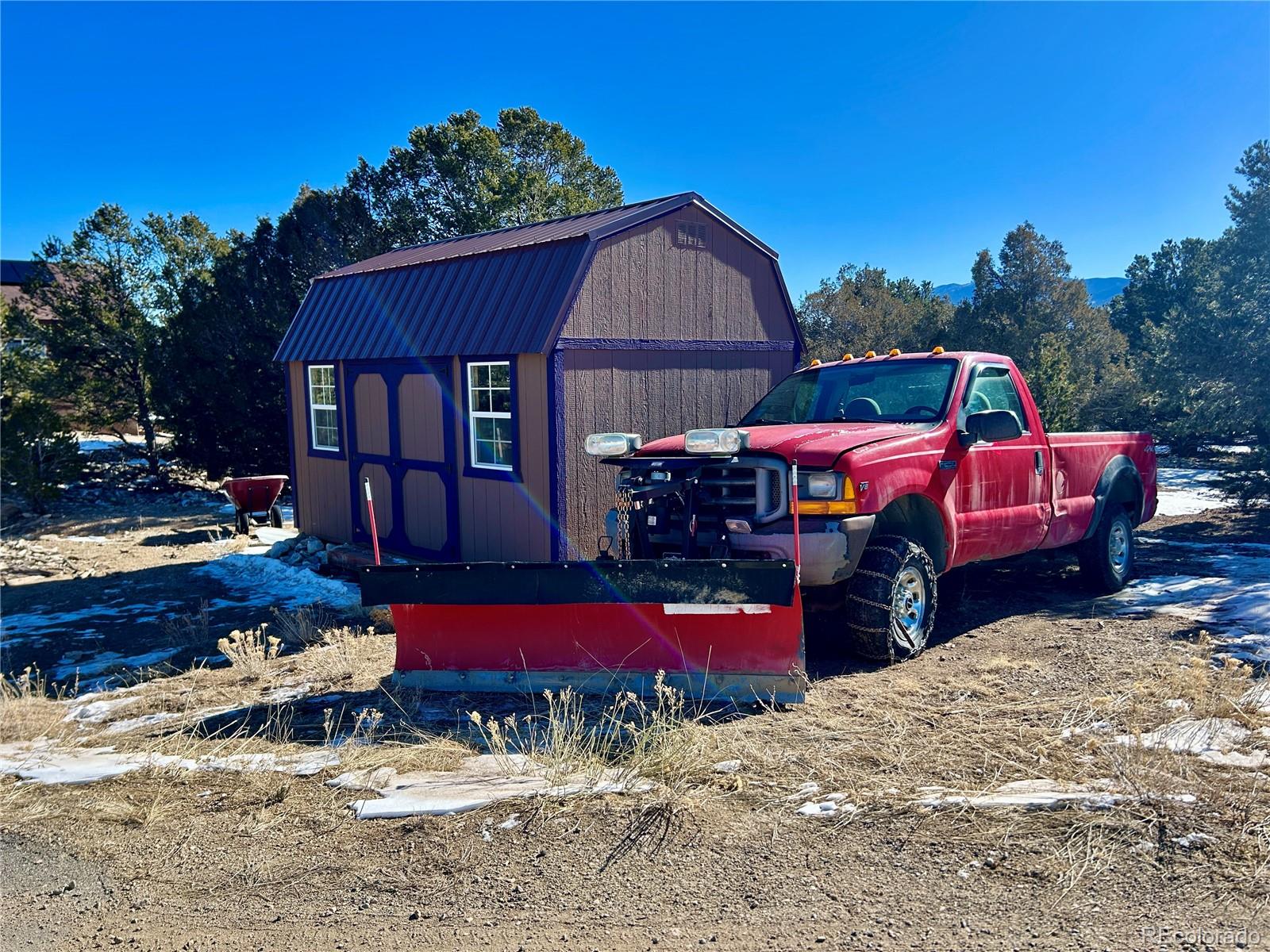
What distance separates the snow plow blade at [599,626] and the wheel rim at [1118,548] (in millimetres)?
4469

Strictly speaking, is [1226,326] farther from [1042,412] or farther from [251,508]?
[251,508]

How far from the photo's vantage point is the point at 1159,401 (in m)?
Answer: 14.5

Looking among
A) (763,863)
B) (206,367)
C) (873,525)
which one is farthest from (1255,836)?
(206,367)

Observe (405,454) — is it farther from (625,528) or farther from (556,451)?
(625,528)

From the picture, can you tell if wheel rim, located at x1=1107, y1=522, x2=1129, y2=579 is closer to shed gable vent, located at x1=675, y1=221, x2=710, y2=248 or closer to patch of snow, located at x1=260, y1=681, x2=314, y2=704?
shed gable vent, located at x1=675, y1=221, x2=710, y2=248

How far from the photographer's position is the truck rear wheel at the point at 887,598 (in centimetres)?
595

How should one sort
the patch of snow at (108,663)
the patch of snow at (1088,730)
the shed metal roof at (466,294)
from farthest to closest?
the shed metal roof at (466,294)
the patch of snow at (108,663)
the patch of snow at (1088,730)

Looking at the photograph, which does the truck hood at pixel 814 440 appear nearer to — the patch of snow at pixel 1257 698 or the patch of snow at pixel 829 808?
the patch of snow at pixel 829 808

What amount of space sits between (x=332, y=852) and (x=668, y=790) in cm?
142

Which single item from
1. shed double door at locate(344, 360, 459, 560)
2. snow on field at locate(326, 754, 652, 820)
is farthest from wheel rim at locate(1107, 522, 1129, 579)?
shed double door at locate(344, 360, 459, 560)

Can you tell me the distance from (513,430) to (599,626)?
13.3 feet

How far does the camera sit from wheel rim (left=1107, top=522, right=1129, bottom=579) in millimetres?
8344

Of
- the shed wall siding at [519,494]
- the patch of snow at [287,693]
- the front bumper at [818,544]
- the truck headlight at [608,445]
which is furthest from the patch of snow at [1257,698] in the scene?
the shed wall siding at [519,494]

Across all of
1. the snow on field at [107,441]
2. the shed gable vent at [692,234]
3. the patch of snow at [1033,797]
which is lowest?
the patch of snow at [1033,797]
